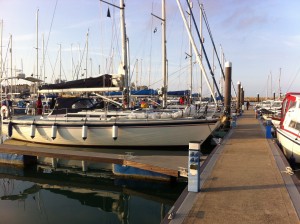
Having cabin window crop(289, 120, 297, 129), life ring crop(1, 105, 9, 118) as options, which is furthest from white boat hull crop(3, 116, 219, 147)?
life ring crop(1, 105, 9, 118)

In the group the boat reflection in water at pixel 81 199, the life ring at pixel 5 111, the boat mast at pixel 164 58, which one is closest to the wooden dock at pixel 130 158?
the boat reflection in water at pixel 81 199

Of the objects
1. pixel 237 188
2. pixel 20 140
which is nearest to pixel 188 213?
pixel 237 188

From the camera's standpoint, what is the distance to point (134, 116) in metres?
14.5

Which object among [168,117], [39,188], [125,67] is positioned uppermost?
[125,67]

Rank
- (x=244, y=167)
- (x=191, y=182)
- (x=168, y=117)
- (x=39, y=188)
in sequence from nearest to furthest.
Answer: (x=191, y=182), (x=244, y=167), (x=39, y=188), (x=168, y=117)

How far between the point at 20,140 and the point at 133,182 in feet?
31.9

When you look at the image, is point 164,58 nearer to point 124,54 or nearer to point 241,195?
point 124,54

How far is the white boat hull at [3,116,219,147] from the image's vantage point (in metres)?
14.0

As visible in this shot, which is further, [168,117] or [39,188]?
[168,117]

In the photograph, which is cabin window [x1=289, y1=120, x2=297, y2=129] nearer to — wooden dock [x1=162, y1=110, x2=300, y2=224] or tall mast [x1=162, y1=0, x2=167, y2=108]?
wooden dock [x1=162, y1=110, x2=300, y2=224]

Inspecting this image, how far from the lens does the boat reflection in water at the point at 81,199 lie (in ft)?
25.8

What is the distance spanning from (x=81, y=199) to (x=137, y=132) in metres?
5.35

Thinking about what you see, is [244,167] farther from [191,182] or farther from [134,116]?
[134,116]

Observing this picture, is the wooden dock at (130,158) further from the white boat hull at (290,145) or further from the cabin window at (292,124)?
the cabin window at (292,124)
